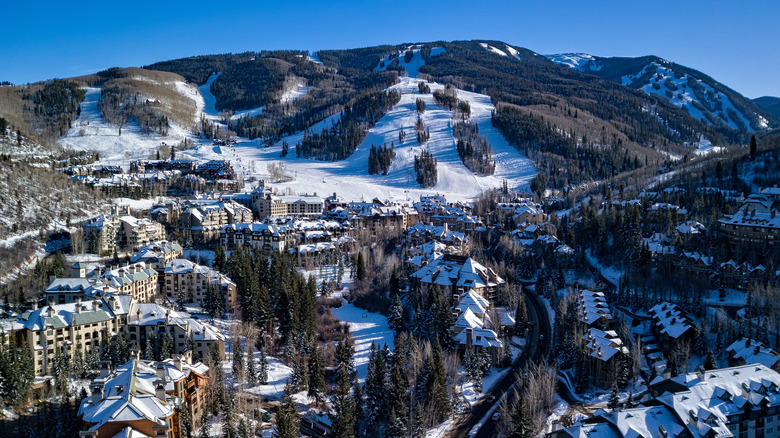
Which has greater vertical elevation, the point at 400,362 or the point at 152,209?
the point at 152,209

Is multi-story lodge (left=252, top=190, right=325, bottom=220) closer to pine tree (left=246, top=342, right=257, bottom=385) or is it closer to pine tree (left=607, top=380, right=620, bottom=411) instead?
pine tree (left=246, top=342, right=257, bottom=385)

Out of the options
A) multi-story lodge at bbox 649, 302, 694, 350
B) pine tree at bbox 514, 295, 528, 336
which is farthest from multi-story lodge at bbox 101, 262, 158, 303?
multi-story lodge at bbox 649, 302, 694, 350

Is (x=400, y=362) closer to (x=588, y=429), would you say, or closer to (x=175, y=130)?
(x=588, y=429)

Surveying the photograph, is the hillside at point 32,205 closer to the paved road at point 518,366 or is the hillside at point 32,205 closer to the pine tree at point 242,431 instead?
the pine tree at point 242,431

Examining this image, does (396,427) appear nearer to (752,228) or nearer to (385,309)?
(385,309)

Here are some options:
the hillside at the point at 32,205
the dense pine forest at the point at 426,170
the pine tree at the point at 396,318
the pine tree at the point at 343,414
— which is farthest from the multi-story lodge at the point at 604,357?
the dense pine forest at the point at 426,170

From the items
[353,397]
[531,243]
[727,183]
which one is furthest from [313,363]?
[727,183]
